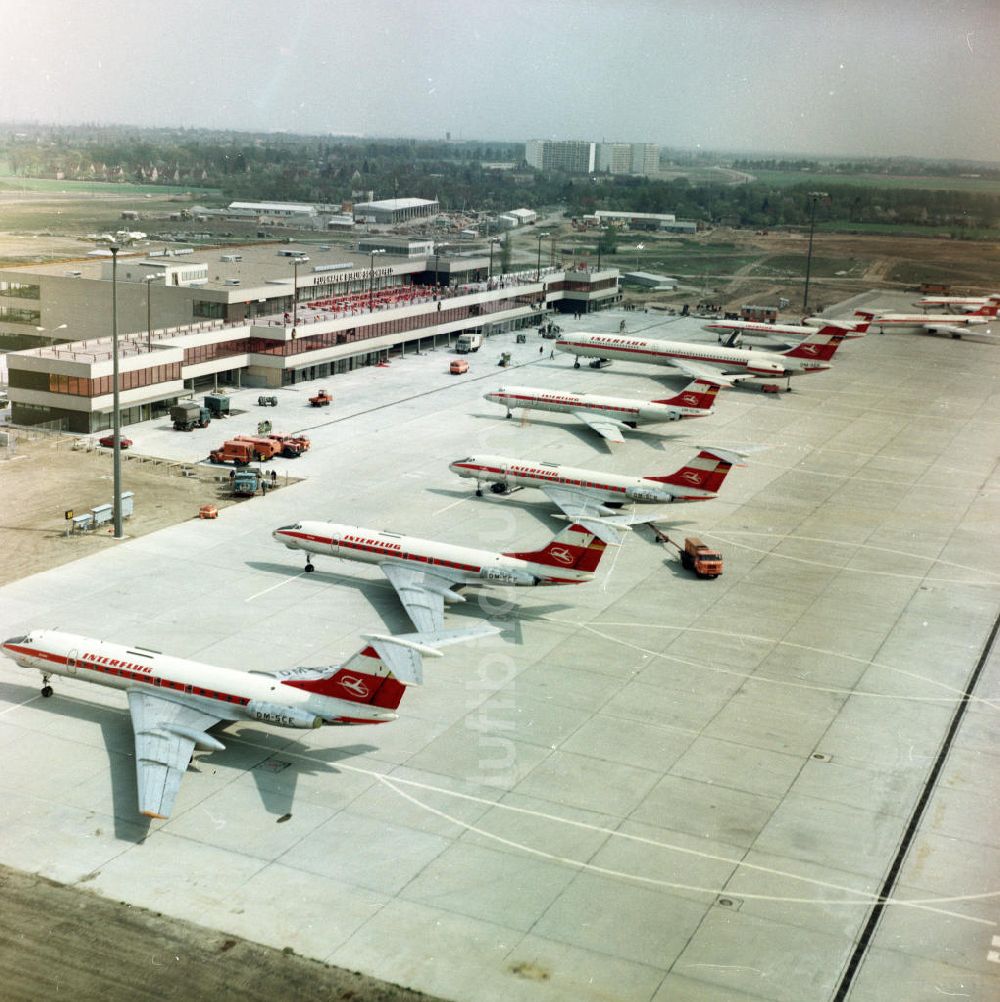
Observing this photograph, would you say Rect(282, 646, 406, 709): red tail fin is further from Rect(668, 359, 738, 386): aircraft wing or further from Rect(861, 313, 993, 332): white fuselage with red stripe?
Rect(861, 313, 993, 332): white fuselage with red stripe

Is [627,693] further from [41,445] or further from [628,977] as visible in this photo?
[41,445]

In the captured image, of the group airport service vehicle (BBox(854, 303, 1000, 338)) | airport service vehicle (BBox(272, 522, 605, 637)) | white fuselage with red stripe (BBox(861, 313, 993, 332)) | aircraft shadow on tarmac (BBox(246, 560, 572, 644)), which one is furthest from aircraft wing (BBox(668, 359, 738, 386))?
airport service vehicle (BBox(272, 522, 605, 637))

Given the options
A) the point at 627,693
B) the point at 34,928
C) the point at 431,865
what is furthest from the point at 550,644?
Result: the point at 34,928

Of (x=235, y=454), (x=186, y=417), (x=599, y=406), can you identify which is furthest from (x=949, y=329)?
(x=235, y=454)

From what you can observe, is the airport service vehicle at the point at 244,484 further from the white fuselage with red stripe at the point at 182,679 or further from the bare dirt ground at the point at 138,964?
the bare dirt ground at the point at 138,964

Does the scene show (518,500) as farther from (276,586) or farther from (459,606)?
(276,586)

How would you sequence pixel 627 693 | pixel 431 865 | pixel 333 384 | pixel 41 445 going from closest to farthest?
1. pixel 431 865
2. pixel 627 693
3. pixel 41 445
4. pixel 333 384

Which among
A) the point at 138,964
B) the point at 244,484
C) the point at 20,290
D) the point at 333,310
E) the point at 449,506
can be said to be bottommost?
the point at 138,964
